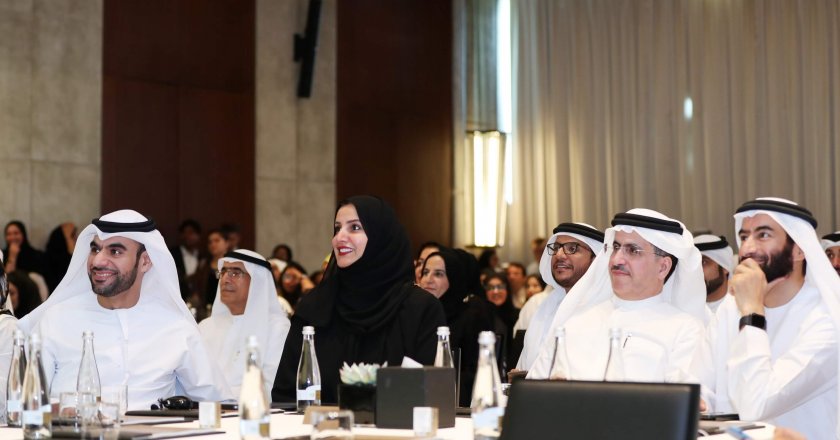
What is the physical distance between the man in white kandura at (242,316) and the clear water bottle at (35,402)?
11.3 feet

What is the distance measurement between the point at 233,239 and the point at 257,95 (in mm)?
2032

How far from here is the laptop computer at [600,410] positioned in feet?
8.42

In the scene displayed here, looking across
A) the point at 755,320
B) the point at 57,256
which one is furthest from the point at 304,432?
the point at 57,256

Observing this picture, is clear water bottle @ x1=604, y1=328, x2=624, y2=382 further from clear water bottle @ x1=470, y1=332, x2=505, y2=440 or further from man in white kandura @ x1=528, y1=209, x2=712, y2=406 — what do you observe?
man in white kandura @ x1=528, y1=209, x2=712, y2=406

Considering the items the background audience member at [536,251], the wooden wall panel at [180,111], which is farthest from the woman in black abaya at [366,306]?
the background audience member at [536,251]

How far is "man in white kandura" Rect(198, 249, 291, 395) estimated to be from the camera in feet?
22.1

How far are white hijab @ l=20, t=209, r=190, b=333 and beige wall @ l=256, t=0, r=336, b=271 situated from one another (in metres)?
7.15

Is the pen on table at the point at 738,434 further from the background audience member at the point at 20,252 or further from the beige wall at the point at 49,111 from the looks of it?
the beige wall at the point at 49,111

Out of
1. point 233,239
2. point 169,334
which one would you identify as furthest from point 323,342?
point 233,239

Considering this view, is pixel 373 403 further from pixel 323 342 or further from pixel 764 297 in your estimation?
pixel 764 297

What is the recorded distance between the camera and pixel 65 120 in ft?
36.0

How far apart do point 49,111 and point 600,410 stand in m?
9.13

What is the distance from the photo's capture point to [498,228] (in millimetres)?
14070

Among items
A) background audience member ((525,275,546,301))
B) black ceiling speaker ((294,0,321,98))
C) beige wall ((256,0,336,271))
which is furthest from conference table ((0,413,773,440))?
black ceiling speaker ((294,0,321,98))
